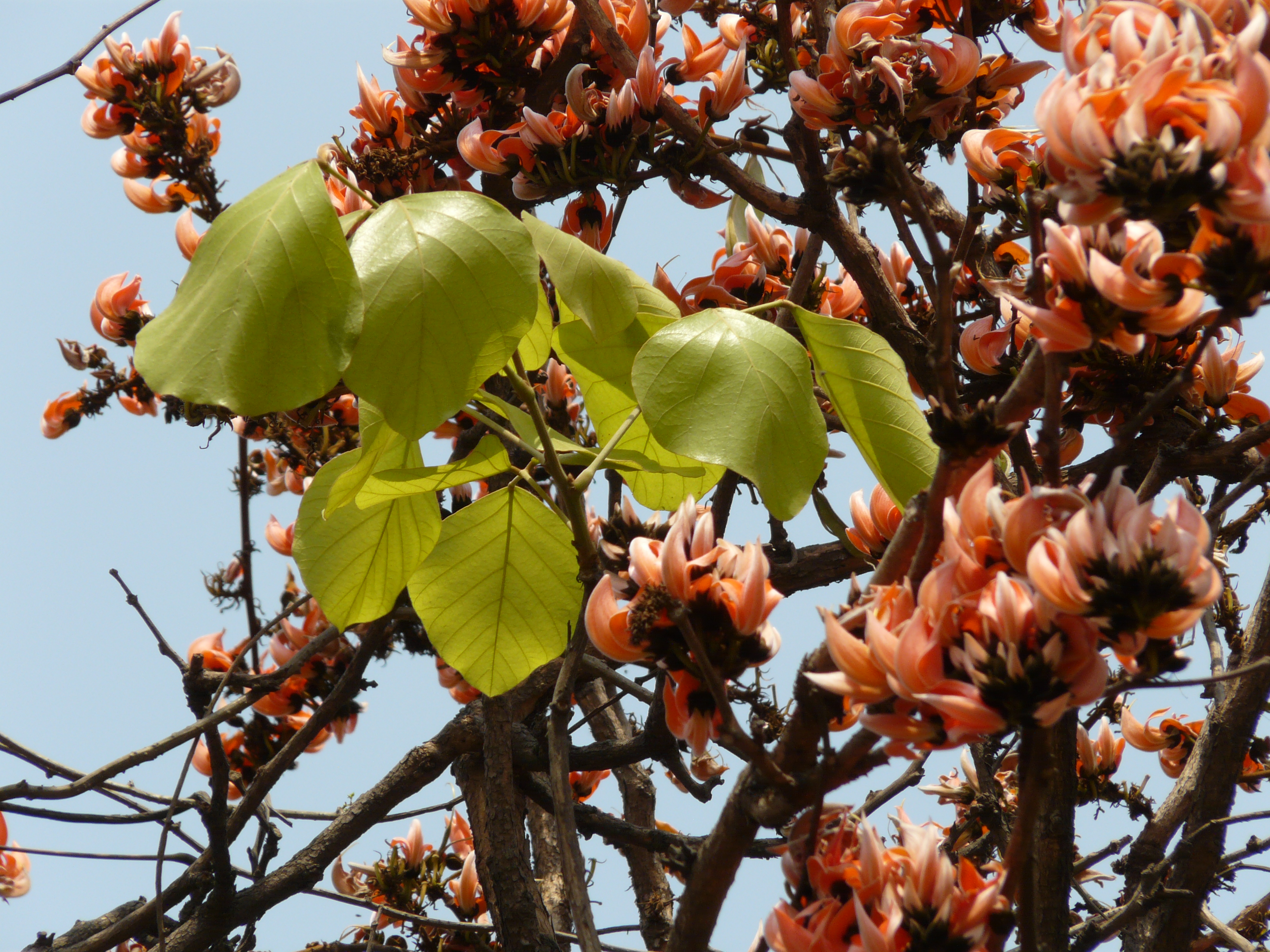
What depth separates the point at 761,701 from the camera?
1.62m

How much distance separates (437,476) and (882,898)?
0.45m

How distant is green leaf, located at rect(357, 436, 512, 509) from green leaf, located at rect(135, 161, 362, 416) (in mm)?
146

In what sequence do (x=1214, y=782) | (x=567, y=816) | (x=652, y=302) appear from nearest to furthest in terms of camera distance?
(x=567, y=816) < (x=652, y=302) < (x=1214, y=782)

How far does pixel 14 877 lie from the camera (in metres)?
2.38

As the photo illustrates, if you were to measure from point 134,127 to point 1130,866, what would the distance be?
2.04 meters

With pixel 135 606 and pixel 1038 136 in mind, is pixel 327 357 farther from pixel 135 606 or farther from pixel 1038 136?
pixel 135 606

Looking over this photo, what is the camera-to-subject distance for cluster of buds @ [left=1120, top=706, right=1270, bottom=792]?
157 centimetres

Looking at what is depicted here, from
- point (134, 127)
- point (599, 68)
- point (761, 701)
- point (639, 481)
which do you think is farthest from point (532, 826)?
point (134, 127)

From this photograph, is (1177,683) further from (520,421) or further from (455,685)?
(455,685)

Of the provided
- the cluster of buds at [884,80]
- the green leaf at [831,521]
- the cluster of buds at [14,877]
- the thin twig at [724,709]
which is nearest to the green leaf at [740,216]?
the cluster of buds at [884,80]

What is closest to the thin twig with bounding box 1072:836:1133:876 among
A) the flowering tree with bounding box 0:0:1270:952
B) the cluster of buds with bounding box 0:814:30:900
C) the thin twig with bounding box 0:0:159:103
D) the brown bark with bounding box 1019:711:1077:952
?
the flowering tree with bounding box 0:0:1270:952

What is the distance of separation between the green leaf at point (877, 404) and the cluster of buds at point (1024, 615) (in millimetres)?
210

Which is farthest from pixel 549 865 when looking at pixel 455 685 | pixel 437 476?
pixel 437 476

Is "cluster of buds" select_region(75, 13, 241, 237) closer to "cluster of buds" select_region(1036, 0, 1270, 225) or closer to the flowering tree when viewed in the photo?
the flowering tree
